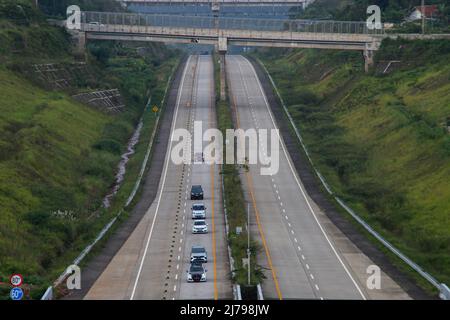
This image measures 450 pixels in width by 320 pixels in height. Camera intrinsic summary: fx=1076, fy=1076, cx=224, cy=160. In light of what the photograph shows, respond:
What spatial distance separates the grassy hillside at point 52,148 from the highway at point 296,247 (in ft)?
40.5

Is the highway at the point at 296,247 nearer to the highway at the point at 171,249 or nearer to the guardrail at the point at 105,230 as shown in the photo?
the highway at the point at 171,249

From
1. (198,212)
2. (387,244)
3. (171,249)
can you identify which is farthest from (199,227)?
(387,244)

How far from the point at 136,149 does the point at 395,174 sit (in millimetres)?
33485

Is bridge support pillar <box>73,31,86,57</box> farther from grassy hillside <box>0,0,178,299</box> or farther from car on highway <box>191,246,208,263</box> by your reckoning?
car on highway <box>191,246,208,263</box>

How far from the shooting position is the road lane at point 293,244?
205 ft

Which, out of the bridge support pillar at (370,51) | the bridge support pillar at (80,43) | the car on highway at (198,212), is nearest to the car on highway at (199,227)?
the car on highway at (198,212)

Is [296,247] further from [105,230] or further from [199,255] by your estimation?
[105,230]

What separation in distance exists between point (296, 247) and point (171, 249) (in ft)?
28.8

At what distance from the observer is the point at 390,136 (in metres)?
107

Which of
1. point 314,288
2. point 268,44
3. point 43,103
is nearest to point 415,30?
point 268,44

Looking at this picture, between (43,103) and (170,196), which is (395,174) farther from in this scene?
(43,103)

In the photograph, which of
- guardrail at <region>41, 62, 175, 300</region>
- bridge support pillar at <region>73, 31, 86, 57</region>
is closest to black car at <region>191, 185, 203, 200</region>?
guardrail at <region>41, 62, 175, 300</region>

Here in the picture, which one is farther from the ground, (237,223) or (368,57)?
(368,57)

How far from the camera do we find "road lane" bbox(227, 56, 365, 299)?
6247 centimetres
